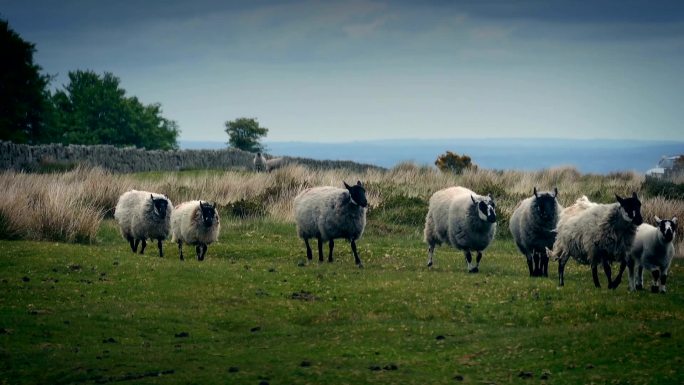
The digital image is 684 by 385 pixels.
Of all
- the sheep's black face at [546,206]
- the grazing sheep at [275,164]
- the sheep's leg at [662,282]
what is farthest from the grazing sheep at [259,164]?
the sheep's leg at [662,282]

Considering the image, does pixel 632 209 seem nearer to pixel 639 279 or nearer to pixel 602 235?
pixel 602 235

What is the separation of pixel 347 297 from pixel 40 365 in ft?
23.0

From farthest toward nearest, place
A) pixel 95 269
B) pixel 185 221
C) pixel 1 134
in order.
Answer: pixel 1 134 < pixel 185 221 < pixel 95 269

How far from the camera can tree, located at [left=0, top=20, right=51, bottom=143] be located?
82.1 metres

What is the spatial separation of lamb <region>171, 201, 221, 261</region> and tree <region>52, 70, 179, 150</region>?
7656 cm

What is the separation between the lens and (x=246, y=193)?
136 ft

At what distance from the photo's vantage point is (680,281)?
23141 millimetres

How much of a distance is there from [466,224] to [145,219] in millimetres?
8398

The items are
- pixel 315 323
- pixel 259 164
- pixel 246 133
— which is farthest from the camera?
pixel 246 133

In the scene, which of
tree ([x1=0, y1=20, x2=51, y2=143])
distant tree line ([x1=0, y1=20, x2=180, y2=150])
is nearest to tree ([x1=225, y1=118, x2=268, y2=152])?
distant tree line ([x1=0, y1=20, x2=180, y2=150])

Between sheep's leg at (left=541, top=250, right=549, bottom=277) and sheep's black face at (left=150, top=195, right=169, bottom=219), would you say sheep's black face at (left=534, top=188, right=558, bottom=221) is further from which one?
sheep's black face at (left=150, top=195, right=169, bottom=219)

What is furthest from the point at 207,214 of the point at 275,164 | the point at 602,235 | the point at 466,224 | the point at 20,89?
the point at 20,89

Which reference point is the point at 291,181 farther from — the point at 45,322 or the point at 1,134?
the point at 1,134

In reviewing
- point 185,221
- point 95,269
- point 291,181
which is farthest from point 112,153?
point 95,269
